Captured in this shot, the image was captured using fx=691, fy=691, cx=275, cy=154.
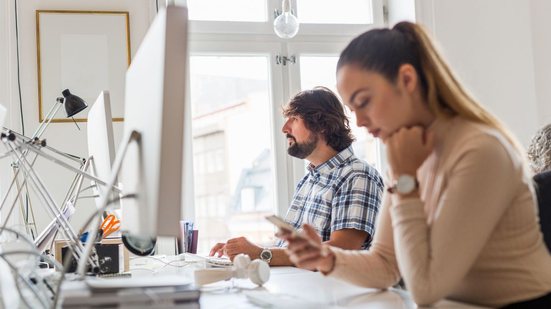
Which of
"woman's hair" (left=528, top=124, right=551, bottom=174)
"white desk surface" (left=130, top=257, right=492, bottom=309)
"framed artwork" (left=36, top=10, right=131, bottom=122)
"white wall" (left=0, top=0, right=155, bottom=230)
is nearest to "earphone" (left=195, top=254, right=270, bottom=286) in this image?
"white desk surface" (left=130, top=257, right=492, bottom=309)

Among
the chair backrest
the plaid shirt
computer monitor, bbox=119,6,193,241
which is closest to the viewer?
computer monitor, bbox=119,6,193,241

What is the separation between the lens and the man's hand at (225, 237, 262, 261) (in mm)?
2410

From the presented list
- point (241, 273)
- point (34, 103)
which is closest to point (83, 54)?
point (34, 103)

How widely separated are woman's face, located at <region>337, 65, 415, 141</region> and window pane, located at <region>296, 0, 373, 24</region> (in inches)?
104

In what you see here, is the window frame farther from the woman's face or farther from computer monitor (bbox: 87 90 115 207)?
the woman's face

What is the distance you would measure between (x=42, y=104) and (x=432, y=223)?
Answer: 270 cm

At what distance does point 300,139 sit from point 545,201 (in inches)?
43.0

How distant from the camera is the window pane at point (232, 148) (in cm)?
381

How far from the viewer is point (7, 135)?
1.74 meters

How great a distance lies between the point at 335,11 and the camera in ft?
13.3

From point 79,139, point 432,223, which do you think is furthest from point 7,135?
point 79,139

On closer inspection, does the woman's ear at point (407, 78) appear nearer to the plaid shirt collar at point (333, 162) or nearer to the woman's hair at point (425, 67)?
the woman's hair at point (425, 67)

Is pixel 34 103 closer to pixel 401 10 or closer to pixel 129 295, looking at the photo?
pixel 401 10

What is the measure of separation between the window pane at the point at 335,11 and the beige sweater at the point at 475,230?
2.75 metres
